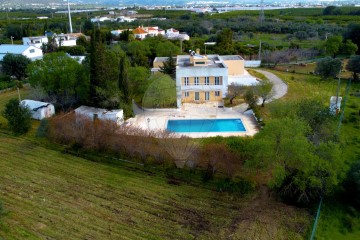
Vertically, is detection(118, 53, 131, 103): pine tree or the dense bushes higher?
detection(118, 53, 131, 103): pine tree

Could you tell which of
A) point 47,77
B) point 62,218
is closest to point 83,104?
point 47,77

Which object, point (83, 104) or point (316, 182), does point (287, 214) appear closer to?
point (316, 182)

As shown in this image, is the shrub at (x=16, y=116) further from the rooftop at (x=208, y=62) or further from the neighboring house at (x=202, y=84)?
the rooftop at (x=208, y=62)

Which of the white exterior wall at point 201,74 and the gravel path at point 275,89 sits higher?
the white exterior wall at point 201,74

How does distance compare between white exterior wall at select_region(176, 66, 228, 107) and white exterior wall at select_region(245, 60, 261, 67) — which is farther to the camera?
white exterior wall at select_region(245, 60, 261, 67)

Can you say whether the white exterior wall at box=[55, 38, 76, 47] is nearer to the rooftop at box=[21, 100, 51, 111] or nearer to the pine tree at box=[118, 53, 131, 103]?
the rooftop at box=[21, 100, 51, 111]

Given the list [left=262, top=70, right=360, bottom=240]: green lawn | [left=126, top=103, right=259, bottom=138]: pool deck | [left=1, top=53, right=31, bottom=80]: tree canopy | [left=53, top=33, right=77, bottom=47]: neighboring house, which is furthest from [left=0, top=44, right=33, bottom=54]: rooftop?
[left=262, top=70, right=360, bottom=240]: green lawn

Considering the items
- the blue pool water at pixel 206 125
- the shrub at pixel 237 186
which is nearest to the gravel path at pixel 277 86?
the blue pool water at pixel 206 125

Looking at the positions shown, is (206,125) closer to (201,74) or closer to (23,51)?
(201,74)
